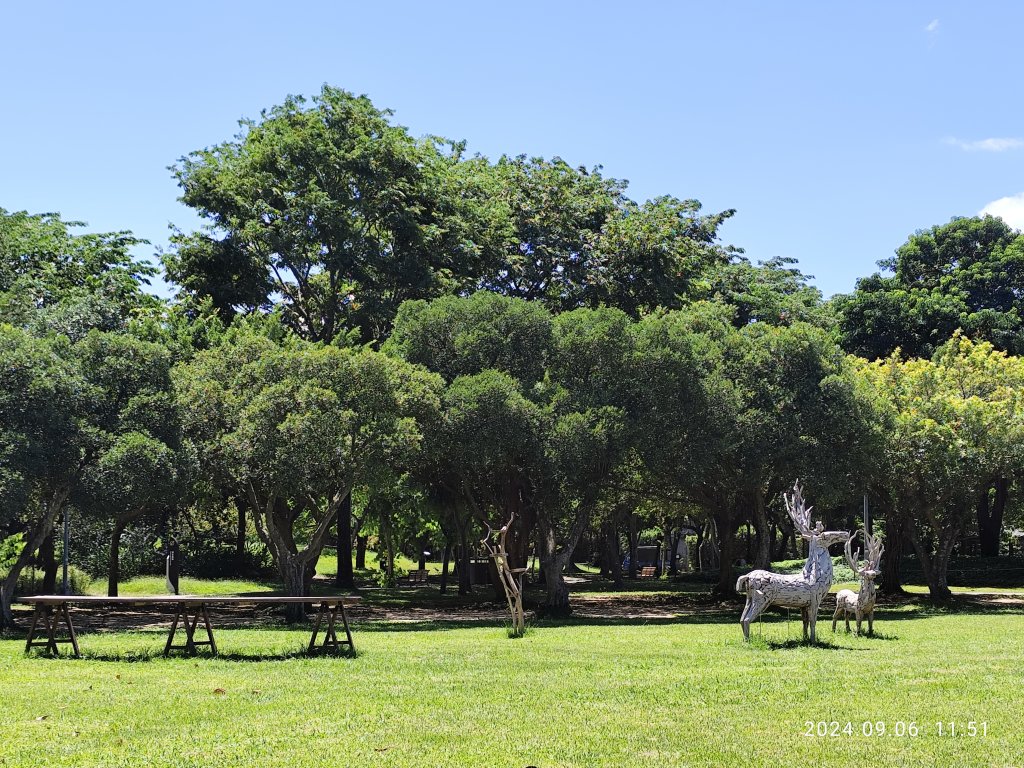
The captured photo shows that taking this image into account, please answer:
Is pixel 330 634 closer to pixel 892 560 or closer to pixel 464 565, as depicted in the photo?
pixel 464 565

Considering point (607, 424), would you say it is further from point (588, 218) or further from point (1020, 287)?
point (1020, 287)

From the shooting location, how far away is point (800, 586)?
1723 cm

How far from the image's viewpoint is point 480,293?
28.0m

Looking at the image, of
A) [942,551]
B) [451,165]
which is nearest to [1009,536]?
[942,551]

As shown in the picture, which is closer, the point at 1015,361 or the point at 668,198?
the point at 1015,361

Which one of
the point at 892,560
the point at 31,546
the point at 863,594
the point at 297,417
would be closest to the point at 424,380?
the point at 297,417

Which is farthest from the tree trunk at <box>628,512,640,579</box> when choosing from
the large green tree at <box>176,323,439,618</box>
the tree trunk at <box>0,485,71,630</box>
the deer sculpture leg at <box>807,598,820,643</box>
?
the deer sculpture leg at <box>807,598,820,643</box>

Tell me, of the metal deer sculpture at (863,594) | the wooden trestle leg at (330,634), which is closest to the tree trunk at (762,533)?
the metal deer sculpture at (863,594)

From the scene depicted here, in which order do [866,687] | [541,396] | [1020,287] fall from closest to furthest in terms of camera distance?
[866,687] < [541,396] < [1020,287]

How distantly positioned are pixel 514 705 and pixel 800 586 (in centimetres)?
802

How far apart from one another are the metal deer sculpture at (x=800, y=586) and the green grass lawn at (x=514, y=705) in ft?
1.80

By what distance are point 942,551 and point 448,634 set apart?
1819 centimetres

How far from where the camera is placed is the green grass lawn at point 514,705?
27.6 ft

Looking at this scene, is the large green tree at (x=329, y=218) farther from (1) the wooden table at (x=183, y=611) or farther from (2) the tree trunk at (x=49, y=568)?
(1) the wooden table at (x=183, y=611)
